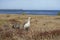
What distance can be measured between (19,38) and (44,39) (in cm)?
122

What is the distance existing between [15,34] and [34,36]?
0.96 m

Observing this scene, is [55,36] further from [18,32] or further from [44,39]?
[18,32]

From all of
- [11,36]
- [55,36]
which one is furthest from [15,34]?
[55,36]

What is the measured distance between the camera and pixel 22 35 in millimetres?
11906

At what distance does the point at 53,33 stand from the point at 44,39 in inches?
34.4

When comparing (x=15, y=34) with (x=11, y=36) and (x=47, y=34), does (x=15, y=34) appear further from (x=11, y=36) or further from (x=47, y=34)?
(x=47, y=34)

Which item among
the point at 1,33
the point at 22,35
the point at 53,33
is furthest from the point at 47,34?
the point at 1,33

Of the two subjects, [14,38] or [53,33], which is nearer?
[14,38]

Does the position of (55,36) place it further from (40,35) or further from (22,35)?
(22,35)

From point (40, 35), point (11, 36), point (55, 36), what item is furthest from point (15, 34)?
point (55, 36)

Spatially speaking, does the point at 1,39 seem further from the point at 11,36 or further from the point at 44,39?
the point at 44,39

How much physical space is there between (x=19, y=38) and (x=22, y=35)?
332mm

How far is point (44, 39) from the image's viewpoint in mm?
11688

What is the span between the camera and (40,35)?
12.1 m
